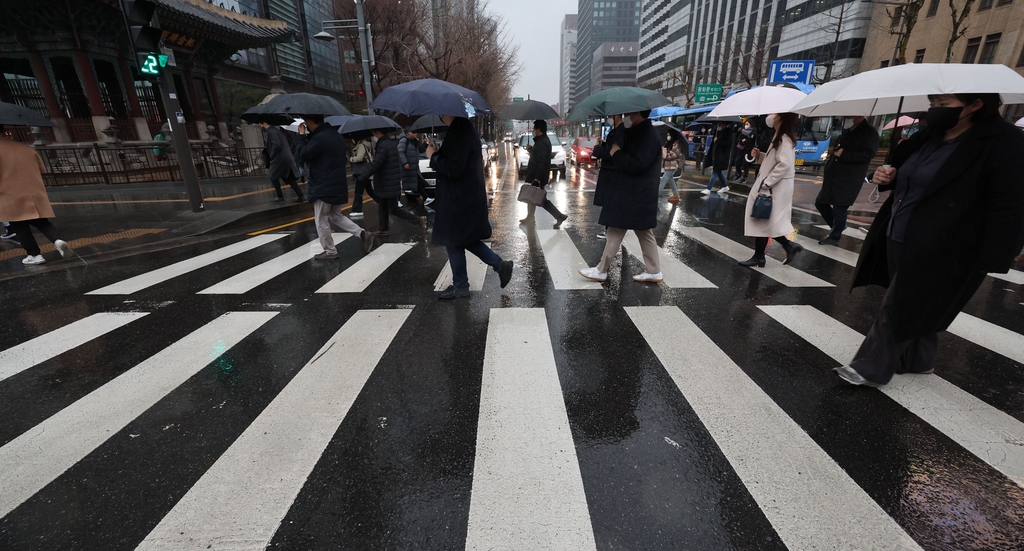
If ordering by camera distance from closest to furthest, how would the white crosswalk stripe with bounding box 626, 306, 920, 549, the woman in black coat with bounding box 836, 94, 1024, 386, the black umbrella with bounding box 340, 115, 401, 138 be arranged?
the white crosswalk stripe with bounding box 626, 306, 920, 549
the woman in black coat with bounding box 836, 94, 1024, 386
the black umbrella with bounding box 340, 115, 401, 138

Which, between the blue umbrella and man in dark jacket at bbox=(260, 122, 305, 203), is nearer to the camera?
the blue umbrella

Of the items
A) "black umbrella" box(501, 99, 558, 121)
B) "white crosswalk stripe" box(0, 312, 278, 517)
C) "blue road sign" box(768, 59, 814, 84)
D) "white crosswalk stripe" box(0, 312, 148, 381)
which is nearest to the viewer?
"white crosswalk stripe" box(0, 312, 278, 517)

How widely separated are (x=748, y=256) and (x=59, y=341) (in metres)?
7.88

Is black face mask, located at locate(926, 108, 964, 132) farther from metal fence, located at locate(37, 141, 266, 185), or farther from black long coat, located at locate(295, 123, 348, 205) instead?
metal fence, located at locate(37, 141, 266, 185)

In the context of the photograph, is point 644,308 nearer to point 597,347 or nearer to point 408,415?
point 597,347

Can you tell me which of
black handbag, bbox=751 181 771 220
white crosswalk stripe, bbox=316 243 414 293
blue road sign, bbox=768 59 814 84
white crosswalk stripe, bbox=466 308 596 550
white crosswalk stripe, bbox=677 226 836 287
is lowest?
white crosswalk stripe, bbox=677 226 836 287

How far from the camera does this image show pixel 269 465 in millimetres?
2389

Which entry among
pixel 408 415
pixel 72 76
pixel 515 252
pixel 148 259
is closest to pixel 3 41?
pixel 72 76

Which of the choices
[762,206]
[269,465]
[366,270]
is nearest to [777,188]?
[762,206]

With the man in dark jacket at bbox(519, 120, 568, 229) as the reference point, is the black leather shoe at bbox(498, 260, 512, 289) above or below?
below

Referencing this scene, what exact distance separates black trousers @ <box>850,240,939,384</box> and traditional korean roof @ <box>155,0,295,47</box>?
65.7ft

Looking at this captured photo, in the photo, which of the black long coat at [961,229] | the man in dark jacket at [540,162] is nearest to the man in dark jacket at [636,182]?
the black long coat at [961,229]

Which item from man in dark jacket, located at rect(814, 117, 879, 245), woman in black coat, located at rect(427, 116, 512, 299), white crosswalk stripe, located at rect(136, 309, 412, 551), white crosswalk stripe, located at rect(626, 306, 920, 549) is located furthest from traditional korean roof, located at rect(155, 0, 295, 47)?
white crosswalk stripe, located at rect(626, 306, 920, 549)

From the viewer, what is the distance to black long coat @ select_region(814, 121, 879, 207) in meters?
6.34
